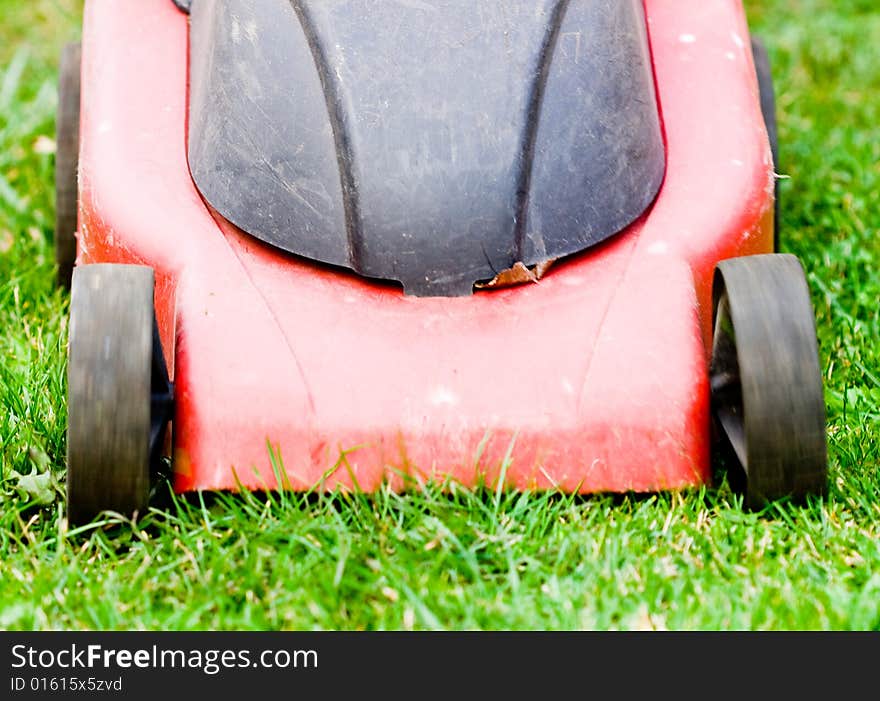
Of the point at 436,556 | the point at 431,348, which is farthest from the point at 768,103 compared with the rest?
the point at 436,556

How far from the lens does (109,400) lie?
187 centimetres

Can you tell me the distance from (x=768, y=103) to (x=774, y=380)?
0.98m

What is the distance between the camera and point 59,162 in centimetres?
275

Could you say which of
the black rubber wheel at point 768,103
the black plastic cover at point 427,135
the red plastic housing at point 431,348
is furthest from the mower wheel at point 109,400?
the black rubber wheel at point 768,103

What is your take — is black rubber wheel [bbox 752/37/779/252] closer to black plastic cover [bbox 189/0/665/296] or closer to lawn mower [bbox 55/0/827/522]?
lawn mower [bbox 55/0/827/522]

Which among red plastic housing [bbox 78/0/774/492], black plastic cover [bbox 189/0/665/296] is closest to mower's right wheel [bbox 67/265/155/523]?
red plastic housing [bbox 78/0/774/492]

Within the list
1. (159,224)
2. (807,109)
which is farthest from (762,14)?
(159,224)

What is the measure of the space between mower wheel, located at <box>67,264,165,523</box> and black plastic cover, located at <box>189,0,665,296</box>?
307 mm

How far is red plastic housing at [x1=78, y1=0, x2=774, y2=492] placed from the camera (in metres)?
1.97

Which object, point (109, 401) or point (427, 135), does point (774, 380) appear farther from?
point (109, 401)

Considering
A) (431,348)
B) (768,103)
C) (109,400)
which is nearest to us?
(109,400)
